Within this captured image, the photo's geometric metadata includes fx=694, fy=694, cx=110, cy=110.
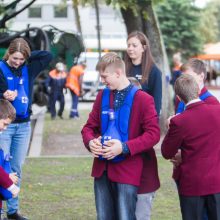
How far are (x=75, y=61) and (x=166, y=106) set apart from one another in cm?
740

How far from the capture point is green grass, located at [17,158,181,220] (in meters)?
7.67

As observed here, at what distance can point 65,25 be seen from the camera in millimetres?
63031

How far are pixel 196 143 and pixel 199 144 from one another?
24 mm

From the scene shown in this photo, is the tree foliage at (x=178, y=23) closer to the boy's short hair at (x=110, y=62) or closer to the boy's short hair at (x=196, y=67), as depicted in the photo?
the boy's short hair at (x=196, y=67)

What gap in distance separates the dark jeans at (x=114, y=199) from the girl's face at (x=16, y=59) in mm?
1764

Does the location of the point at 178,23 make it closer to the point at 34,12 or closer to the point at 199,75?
the point at 34,12

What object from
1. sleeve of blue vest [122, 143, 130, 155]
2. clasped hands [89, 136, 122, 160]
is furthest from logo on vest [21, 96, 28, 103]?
sleeve of blue vest [122, 143, 130, 155]

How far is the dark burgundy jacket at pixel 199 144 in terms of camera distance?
5.22m

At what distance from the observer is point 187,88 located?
523cm

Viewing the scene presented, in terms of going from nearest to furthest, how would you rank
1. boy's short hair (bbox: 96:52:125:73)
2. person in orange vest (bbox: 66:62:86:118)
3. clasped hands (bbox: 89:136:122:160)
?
1. clasped hands (bbox: 89:136:122:160)
2. boy's short hair (bbox: 96:52:125:73)
3. person in orange vest (bbox: 66:62:86:118)

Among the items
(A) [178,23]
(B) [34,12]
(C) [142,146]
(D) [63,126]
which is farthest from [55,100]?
(B) [34,12]

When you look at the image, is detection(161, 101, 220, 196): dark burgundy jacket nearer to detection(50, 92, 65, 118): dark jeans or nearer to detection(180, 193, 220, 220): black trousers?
detection(180, 193, 220, 220): black trousers

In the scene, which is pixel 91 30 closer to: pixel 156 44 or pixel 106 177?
pixel 156 44

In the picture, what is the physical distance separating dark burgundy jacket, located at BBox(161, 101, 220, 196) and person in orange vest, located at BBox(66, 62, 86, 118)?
16.0m
